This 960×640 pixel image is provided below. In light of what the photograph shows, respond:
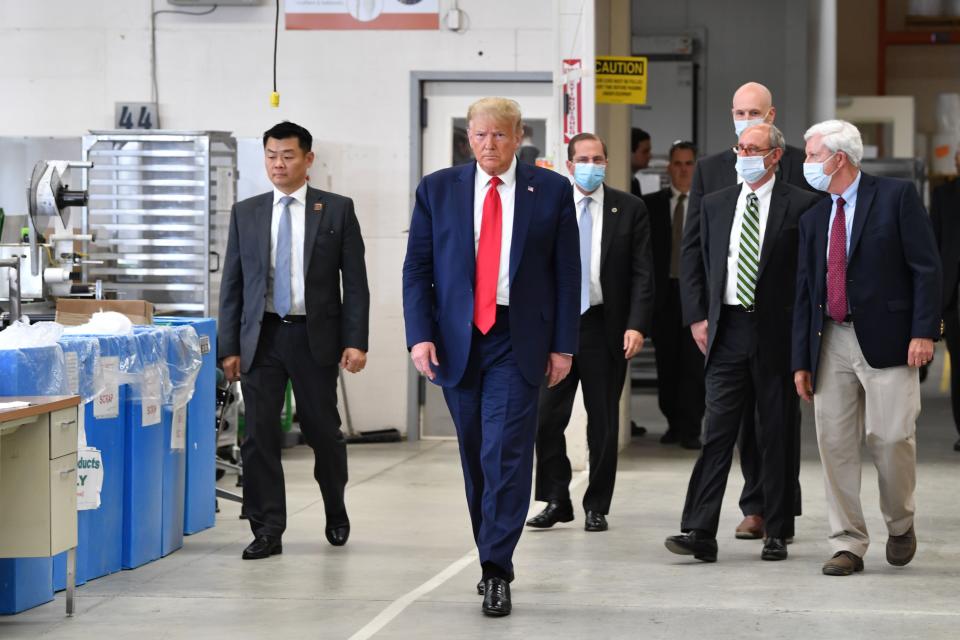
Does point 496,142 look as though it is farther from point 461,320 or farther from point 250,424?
point 250,424

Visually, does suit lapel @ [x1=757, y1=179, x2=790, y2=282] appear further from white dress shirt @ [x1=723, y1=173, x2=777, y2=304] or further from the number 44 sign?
the number 44 sign

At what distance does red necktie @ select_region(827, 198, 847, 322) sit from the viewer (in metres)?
5.21

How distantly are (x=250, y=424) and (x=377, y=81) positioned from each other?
4.12 metres

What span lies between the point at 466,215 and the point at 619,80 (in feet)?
12.9

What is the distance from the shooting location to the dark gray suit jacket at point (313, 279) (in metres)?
5.68

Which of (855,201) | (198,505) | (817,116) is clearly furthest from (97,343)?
(817,116)

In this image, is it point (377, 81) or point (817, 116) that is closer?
point (377, 81)

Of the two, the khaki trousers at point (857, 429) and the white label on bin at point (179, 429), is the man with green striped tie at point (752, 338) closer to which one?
the khaki trousers at point (857, 429)

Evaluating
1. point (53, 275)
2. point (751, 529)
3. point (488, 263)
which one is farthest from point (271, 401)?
point (751, 529)

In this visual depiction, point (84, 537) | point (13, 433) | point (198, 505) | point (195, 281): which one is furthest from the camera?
point (195, 281)

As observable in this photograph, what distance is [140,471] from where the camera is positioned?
546 centimetres

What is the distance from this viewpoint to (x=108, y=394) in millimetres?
5238

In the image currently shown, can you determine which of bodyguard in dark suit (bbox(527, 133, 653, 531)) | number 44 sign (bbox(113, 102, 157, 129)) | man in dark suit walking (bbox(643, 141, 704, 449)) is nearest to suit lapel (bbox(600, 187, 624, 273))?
bodyguard in dark suit (bbox(527, 133, 653, 531))

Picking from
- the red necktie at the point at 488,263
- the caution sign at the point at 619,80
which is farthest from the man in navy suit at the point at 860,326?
the caution sign at the point at 619,80
